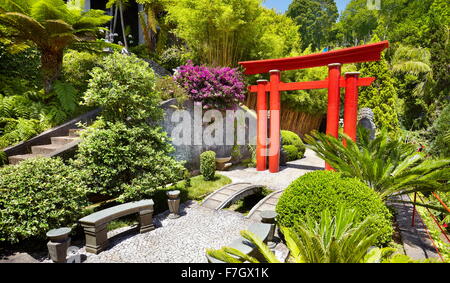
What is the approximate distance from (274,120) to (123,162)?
212 inches

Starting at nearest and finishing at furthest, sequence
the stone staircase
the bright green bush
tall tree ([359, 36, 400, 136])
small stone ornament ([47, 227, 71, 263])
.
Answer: small stone ornament ([47, 227, 71, 263]), the stone staircase, the bright green bush, tall tree ([359, 36, 400, 136])

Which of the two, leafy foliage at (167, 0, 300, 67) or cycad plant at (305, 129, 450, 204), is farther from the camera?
leafy foliage at (167, 0, 300, 67)

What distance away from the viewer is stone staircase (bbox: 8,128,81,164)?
559 cm

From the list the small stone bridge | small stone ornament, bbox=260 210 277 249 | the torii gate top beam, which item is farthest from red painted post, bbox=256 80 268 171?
small stone ornament, bbox=260 210 277 249

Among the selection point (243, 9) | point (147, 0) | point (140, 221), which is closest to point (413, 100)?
point (243, 9)

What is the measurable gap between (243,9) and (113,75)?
21.1 ft

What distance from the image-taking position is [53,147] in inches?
238

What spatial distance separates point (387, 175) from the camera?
14.8 ft

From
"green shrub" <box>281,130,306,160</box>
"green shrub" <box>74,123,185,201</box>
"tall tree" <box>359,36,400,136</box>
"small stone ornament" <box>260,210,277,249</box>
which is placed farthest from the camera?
"tall tree" <box>359,36,400,136</box>

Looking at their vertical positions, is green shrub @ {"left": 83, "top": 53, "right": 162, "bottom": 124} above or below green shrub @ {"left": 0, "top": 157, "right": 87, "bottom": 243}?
above

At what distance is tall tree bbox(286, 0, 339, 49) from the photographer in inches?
1266

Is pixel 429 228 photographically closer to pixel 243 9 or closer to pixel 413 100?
pixel 243 9

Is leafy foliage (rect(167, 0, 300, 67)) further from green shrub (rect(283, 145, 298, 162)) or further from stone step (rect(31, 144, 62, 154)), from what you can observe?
stone step (rect(31, 144, 62, 154))

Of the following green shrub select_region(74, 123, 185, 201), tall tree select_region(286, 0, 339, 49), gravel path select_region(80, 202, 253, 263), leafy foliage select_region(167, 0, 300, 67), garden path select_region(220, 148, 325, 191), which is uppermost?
tall tree select_region(286, 0, 339, 49)
